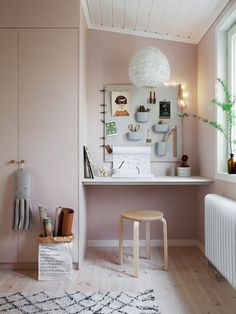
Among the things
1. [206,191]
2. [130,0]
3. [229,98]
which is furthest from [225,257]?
[130,0]

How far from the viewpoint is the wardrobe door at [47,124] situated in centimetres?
256

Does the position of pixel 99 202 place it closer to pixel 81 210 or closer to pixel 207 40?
pixel 81 210

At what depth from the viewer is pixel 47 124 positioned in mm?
2574

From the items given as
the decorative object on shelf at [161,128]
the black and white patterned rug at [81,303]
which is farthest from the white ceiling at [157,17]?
the black and white patterned rug at [81,303]

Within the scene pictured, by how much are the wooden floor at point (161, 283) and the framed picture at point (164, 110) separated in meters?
1.43

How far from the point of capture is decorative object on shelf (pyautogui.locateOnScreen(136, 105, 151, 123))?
316cm

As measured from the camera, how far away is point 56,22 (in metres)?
2.54

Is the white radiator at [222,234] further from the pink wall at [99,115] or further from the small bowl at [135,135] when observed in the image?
the small bowl at [135,135]

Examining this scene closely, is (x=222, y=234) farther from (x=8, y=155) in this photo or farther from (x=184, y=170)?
(x=8, y=155)

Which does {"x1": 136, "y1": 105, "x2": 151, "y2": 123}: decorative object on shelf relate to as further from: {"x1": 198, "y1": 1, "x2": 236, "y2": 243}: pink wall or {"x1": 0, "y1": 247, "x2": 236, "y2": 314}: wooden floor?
{"x1": 0, "y1": 247, "x2": 236, "y2": 314}: wooden floor

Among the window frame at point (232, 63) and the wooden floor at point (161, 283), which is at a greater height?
the window frame at point (232, 63)

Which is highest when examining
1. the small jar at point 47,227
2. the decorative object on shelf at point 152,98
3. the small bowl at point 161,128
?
the decorative object on shelf at point 152,98

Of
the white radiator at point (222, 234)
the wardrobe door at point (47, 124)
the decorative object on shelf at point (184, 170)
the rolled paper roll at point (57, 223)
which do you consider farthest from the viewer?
the decorative object on shelf at point (184, 170)

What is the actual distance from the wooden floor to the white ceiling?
2192mm
